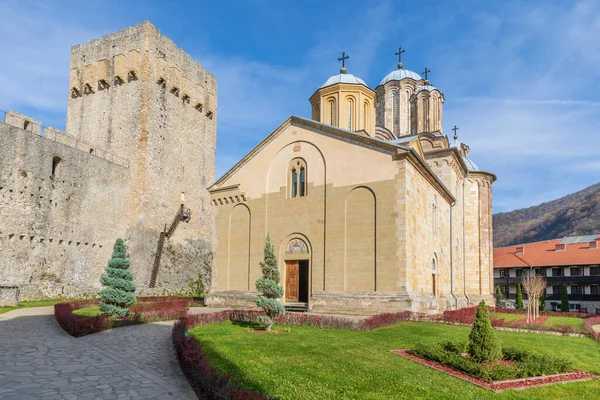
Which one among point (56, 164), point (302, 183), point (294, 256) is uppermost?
point (56, 164)

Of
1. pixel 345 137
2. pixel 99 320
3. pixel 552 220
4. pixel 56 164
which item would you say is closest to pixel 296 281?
pixel 345 137

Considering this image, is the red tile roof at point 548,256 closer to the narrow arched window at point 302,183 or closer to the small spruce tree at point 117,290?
the narrow arched window at point 302,183

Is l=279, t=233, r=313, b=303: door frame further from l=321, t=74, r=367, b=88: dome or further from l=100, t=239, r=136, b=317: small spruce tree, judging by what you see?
l=321, t=74, r=367, b=88: dome

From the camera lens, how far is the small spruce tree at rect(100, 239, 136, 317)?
1297 cm

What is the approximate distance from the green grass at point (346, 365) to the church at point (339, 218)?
467cm

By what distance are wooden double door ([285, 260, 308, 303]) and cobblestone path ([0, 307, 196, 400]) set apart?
785 centimetres

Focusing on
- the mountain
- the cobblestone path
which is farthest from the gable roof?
the mountain

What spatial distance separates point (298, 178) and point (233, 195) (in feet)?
12.0

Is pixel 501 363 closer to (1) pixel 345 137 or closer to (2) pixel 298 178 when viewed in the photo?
(1) pixel 345 137

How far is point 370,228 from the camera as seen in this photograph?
17.1 meters

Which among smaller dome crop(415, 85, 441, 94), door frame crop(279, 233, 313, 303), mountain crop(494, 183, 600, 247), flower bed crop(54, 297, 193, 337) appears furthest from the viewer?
mountain crop(494, 183, 600, 247)

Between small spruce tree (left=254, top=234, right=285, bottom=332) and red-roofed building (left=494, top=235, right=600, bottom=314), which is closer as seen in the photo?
small spruce tree (left=254, top=234, right=285, bottom=332)

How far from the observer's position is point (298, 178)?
64.2ft

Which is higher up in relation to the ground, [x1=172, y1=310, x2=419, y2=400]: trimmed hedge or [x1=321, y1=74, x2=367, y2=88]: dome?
[x1=321, y1=74, x2=367, y2=88]: dome
